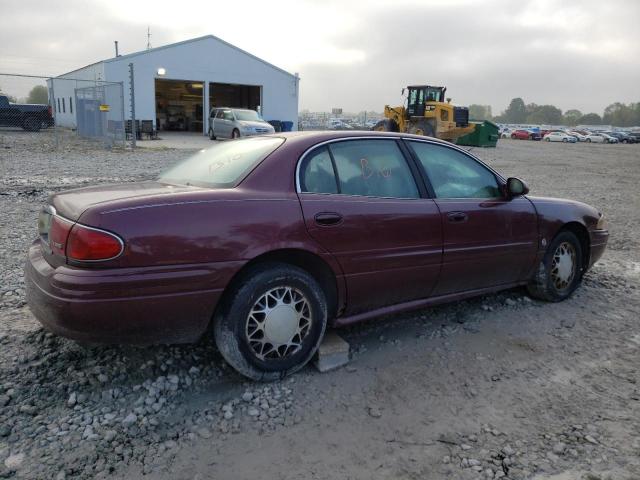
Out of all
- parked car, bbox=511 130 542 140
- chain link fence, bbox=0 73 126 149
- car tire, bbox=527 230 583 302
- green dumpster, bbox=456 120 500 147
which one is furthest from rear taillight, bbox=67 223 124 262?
parked car, bbox=511 130 542 140

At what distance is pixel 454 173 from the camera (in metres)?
4.01

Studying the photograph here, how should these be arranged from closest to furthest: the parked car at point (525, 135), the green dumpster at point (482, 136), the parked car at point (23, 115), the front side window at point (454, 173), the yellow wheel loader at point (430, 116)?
the front side window at point (454, 173) → the yellow wheel loader at point (430, 116) → the parked car at point (23, 115) → the green dumpster at point (482, 136) → the parked car at point (525, 135)

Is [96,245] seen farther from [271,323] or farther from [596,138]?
[596,138]

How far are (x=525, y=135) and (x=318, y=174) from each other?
2469 inches

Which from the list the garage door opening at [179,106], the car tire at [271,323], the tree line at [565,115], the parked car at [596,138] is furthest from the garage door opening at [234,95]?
the tree line at [565,115]

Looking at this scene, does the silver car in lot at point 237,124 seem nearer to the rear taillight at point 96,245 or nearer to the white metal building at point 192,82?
the white metal building at point 192,82

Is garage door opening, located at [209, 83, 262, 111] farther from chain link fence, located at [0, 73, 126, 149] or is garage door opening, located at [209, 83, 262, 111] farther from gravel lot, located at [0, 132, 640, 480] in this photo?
gravel lot, located at [0, 132, 640, 480]

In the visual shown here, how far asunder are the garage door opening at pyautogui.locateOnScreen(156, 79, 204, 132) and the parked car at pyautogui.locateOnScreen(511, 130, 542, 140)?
39.1 m

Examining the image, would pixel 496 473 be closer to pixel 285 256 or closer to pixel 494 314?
pixel 285 256

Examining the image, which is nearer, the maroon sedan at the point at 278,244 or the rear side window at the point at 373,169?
the maroon sedan at the point at 278,244

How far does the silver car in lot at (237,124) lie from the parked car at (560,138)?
137 ft

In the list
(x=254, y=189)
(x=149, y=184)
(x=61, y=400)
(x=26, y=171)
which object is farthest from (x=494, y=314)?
(x=26, y=171)

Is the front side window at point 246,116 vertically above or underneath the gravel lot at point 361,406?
above

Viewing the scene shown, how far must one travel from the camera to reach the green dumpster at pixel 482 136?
102ft
